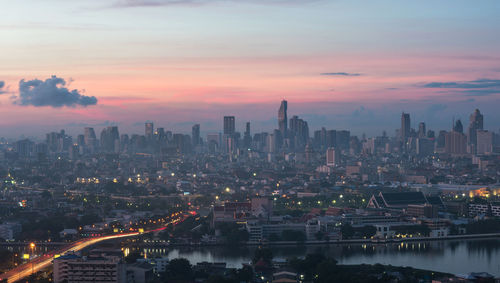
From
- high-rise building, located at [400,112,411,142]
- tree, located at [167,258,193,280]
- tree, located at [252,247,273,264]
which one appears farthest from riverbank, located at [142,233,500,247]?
high-rise building, located at [400,112,411,142]

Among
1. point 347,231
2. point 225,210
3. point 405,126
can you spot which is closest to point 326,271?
point 347,231

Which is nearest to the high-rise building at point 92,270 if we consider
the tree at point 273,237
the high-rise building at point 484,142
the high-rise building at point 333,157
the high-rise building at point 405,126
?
the tree at point 273,237

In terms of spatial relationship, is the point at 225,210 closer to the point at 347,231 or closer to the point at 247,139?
the point at 347,231

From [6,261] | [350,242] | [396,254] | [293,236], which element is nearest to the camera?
[6,261]

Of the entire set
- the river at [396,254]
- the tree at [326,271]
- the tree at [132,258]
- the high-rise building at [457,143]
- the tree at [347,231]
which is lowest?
the river at [396,254]

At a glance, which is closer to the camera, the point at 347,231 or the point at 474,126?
the point at 347,231

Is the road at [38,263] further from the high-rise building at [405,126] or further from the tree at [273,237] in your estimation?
the high-rise building at [405,126]

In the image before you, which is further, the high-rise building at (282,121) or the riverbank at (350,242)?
the high-rise building at (282,121)

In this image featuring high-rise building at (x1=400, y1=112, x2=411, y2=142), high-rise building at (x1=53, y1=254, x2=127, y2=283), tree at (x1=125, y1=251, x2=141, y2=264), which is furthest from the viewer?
high-rise building at (x1=400, y1=112, x2=411, y2=142)

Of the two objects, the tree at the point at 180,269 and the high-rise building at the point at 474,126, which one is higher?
the high-rise building at the point at 474,126

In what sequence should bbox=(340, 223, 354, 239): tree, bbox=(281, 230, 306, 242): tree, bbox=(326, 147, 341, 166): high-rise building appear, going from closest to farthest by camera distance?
bbox=(281, 230, 306, 242): tree < bbox=(340, 223, 354, 239): tree < bbox=(326, 147, 341, 166): high-rise building

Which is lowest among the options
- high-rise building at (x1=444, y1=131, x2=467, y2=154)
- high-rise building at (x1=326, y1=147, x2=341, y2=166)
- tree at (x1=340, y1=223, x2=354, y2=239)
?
tree at (x1=340, y1=223, x2=354, y2=239)

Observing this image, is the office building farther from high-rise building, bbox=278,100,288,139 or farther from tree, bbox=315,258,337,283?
tree, bbox=315,258,337,283
